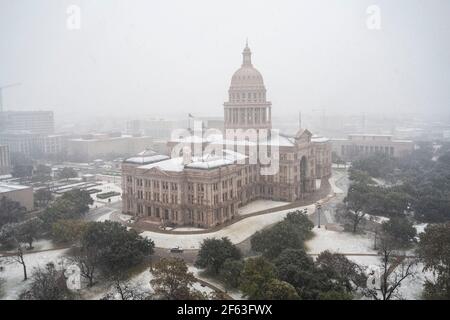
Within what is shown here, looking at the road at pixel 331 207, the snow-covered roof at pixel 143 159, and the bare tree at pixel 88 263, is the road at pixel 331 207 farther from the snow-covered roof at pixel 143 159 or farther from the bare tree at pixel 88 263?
the bare tree at pixel 88 263

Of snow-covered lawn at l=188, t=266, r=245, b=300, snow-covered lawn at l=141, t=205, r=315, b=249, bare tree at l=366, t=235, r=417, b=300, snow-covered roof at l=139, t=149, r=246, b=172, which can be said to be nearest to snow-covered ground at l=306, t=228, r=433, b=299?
bare tree at l=366, t=235, r=417, b=300

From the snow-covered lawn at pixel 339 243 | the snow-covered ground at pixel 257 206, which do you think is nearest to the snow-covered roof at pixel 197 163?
the snow-covered ground at pixel 257 206

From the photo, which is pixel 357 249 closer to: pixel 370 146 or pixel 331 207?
pixel 331 207

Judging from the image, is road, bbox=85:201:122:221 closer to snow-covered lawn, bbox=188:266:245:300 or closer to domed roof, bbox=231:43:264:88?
snow-covered lawn, bbox=188:266:245:300

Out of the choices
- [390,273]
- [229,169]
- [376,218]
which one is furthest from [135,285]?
[376,218]
